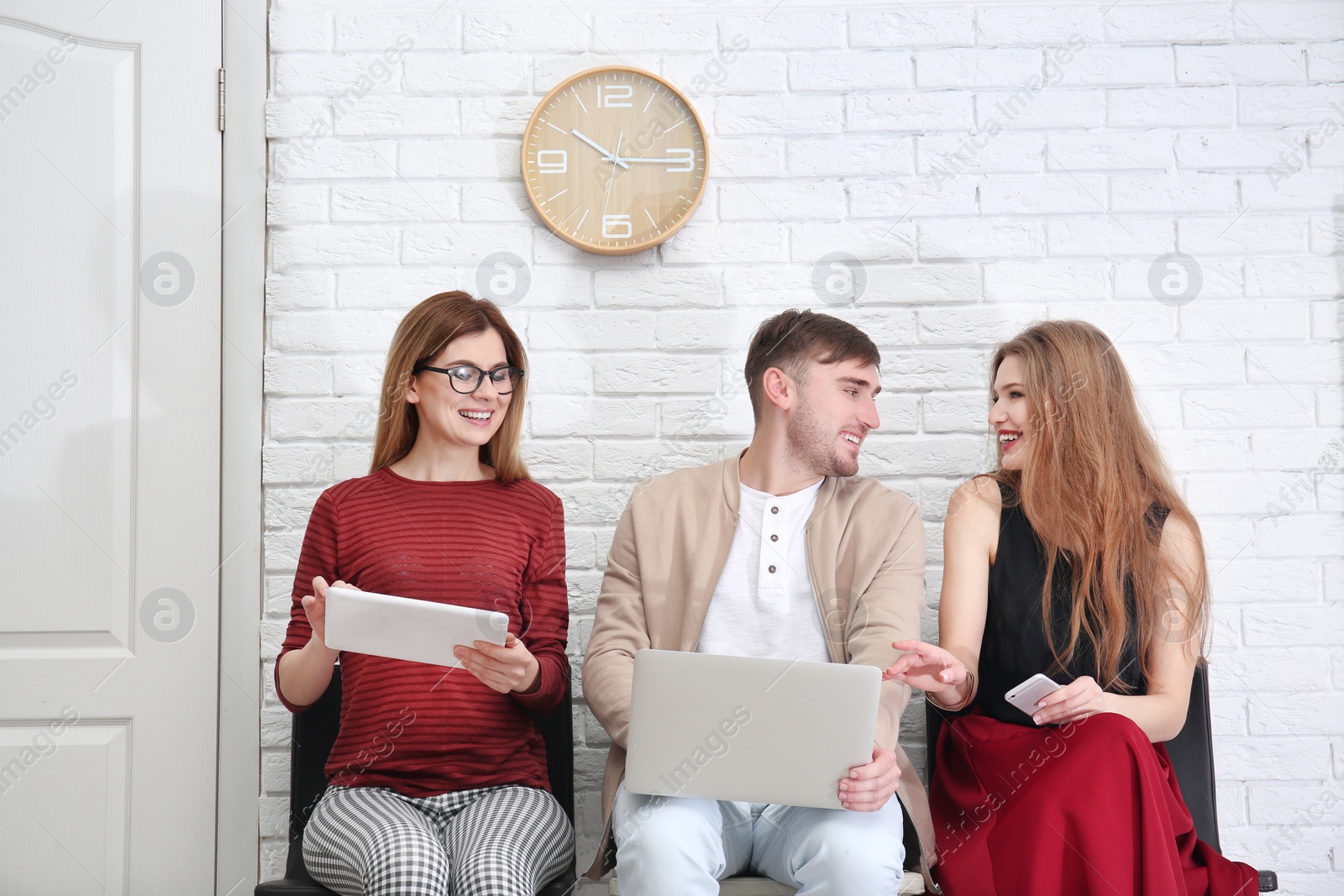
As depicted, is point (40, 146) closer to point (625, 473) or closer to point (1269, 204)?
point (625, 473)

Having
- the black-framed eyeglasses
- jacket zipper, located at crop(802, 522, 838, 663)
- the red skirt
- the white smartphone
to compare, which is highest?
the black-framed eyeglasses

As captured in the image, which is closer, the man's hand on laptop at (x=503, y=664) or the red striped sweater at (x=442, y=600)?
the man's hand on laptop at (x=503, y=664)

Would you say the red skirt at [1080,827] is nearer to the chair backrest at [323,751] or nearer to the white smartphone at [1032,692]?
the white smartphone at [1032,692]

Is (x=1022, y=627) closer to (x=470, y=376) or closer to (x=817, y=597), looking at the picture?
(x=817, y=597)

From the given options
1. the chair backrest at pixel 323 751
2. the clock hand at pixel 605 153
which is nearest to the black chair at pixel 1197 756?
the chair backrest at pixel 323 751

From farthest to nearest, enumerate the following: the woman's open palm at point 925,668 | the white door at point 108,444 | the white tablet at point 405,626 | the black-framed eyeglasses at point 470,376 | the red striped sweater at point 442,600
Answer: the white door at point 108,444 → the black-framed eyeglasses at point 470,376 → the red striped sweater at point 442,600 → the woman's open palm at point 925,668 → the white tablet at point 405,626

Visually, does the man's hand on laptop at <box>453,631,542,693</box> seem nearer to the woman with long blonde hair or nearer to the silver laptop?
the silver laptop

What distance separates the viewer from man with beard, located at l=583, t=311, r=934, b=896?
148 centimetres

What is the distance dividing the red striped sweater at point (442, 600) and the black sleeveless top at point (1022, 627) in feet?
2.60

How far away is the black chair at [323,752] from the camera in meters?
1.74

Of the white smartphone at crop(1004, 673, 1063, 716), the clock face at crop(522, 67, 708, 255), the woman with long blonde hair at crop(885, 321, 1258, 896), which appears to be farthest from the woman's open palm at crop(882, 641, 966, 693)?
the clock face at crop(522, 67, 708, 255)

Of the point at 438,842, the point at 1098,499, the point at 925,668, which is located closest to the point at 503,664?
the point at 438,842

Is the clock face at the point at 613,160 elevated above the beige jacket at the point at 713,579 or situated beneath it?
elevated above

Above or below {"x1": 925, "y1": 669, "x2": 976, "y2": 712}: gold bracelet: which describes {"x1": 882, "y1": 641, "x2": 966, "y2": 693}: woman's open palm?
above
